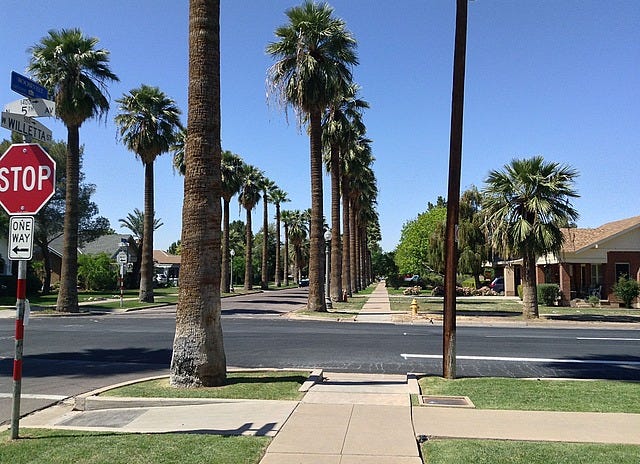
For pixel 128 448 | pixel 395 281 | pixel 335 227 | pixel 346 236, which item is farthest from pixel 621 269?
pixel 395 281

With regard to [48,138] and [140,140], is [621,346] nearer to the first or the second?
[48,138]

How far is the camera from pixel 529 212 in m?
25.8

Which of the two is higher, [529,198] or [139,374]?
[529,198]

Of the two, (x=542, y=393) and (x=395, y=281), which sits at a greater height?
(x=395, y=281)

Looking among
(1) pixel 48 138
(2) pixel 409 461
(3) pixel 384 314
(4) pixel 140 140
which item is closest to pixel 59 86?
(4) pixel 140 140

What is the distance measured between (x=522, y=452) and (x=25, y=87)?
6932mm

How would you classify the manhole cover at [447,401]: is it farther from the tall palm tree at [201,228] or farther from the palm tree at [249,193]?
the palm tree at [249,193]

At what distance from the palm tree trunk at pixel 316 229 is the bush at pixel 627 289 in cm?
1729

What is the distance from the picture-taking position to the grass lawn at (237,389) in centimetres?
898

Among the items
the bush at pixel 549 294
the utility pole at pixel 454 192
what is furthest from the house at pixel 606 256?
the utility pole at pixel 454 192

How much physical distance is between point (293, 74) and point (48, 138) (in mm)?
21175

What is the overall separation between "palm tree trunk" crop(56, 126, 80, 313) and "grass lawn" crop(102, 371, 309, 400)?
20.8 m

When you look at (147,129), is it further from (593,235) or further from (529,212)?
(593,235)

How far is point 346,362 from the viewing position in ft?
43.3
